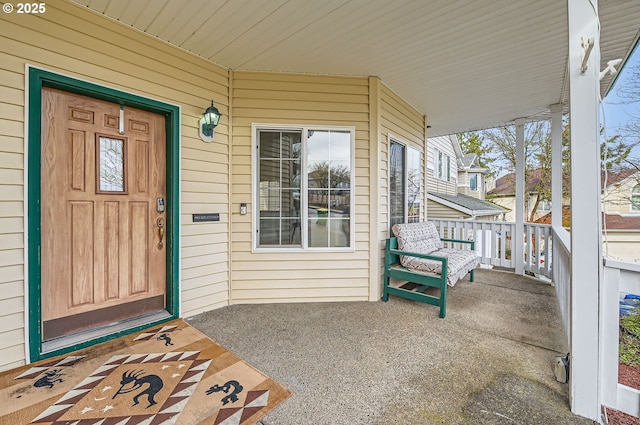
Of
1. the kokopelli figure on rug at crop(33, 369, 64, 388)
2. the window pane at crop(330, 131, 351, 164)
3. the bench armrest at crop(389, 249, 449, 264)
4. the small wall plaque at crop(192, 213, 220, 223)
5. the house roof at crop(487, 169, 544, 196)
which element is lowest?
the kokopelli figure on rug at crop(33, 369, 64, 388)

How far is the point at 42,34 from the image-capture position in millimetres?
2229

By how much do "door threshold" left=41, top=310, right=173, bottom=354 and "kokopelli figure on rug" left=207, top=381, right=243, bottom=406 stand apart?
53.1 inches

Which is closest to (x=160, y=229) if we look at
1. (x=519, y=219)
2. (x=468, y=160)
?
(x=519, y=219)

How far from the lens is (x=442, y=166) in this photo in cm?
1009

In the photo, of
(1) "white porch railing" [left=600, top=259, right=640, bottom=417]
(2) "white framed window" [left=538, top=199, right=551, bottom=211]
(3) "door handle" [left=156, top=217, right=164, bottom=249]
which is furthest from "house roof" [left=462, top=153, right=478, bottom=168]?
(3) "door handle" [left=156, top=217, right=164, bottom=249]

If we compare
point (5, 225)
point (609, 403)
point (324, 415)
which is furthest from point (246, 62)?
point (609, 403)

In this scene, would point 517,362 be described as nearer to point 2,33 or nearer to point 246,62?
point 246,62

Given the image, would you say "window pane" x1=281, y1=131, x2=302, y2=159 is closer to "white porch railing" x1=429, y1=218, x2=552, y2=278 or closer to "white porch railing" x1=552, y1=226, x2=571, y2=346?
"white porch railing" x1=552, y1=226, x2=571, y2=346

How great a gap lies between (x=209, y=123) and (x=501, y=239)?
5.38m

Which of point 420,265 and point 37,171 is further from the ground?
point 37,171

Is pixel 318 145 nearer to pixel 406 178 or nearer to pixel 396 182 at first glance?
pixel 396 182

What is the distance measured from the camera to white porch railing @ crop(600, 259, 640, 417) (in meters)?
1.62

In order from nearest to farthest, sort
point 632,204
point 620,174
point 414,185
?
1. point 632,204
2. point 620,174
3. point 414,185

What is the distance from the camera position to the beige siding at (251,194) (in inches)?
137
